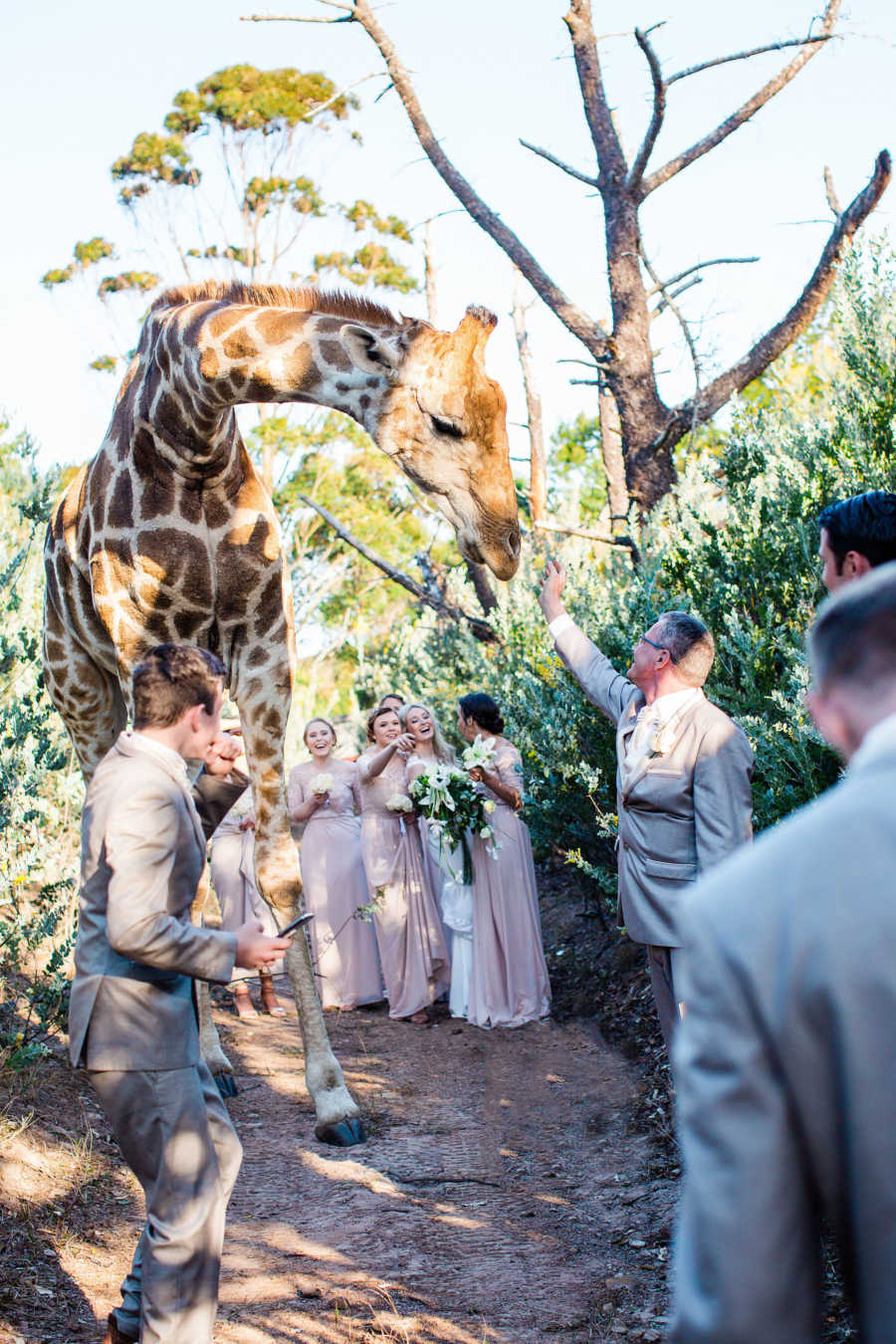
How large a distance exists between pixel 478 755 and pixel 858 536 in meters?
5.42

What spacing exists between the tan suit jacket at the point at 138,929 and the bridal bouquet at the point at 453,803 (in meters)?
5.07

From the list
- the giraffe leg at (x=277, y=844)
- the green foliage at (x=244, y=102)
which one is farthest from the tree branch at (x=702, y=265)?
the green foliage at (x=244, y=102)

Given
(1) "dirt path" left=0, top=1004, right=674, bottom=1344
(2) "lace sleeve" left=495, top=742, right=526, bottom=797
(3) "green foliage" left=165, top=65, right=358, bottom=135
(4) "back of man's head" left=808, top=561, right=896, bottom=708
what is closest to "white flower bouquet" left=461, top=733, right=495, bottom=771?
(2) "lace sleeve" left=495, top=742, right=526, bottom=797

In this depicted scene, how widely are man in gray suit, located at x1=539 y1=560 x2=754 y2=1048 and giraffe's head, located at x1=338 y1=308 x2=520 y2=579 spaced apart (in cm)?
88

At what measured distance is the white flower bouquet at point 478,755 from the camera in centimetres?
855

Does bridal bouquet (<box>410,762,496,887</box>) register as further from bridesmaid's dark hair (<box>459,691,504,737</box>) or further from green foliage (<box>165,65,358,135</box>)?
green foliage (<box>165,65,358,135</box>)

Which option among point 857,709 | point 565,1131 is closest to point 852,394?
point 565,1131

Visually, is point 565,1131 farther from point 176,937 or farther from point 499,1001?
point 176,937

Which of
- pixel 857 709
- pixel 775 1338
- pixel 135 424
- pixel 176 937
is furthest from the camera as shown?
pixel 135 424

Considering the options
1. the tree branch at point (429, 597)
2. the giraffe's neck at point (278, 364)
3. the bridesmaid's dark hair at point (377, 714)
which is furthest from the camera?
the tree branch at point (429, 597)

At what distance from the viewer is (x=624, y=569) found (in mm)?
10367

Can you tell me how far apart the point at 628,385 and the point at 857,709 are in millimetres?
9177

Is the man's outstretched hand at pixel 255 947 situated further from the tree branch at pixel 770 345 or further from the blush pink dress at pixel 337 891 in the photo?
the tree branch at pixel 770 345

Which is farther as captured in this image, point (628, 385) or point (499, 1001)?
point (628, 385)
